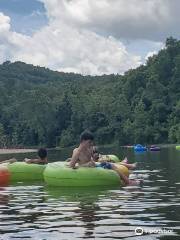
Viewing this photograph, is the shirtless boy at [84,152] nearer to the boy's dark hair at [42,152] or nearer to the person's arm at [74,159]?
the person's arm at [74,159]

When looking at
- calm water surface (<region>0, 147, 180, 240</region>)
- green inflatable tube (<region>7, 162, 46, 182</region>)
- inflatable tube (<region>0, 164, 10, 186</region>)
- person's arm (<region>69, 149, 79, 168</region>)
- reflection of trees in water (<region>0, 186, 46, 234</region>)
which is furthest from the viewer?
green inflatable tube (<region>7, 162, 46, 182</region>)

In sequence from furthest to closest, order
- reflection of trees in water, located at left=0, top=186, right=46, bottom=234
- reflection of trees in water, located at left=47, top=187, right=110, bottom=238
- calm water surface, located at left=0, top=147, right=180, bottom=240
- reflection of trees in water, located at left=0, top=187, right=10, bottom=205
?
reflection of trees in water, located at left=0, top=187, right=10, bottom=205 → reflection of trees in water, located at left=0, top=186, right=46, bottom=234 → reflection of trees in water, located at left=47, top=187, right=110, bottom=238 → calm water surface, located at left=0, top=147, right=180, bottom=240

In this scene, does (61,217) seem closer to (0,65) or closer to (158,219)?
(158,219)

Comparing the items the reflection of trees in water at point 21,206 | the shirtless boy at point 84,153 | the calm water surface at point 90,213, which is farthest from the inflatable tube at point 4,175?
the shirtless boy at point 84,153

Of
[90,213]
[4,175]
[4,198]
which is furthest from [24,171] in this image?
[90,213]

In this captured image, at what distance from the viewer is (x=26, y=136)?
10456cm

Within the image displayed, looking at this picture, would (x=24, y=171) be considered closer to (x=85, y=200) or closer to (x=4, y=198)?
(x=4, y=198)

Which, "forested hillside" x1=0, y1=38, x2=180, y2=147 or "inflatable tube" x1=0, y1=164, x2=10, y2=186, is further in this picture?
"forested hillside" x1=0, y1=38, x2=180, y2=147

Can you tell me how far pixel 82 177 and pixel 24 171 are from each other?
133 inches

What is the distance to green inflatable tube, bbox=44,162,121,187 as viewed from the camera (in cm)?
1455

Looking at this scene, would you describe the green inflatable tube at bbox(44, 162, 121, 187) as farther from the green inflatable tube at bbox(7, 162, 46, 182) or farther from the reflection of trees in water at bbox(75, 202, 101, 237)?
the reflection of trees in water at bbox(75, 202, 101, 237)

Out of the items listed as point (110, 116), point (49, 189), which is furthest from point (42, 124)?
point (49, 189)

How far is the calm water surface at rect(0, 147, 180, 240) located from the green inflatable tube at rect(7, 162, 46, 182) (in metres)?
2.19

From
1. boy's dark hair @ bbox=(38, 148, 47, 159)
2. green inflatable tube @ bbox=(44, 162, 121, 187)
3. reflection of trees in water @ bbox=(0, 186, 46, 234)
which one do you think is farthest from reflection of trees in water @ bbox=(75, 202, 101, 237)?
boy's dark hair @ bbox=(38, 148, 47, 159)
